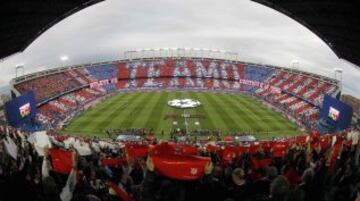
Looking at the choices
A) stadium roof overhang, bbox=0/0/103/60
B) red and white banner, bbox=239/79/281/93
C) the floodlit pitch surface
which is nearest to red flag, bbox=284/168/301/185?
stadium roof overhang, bbox=0/0/103/60

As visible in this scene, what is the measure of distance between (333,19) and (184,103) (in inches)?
1730

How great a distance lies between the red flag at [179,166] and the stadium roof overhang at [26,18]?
12565 millimetres

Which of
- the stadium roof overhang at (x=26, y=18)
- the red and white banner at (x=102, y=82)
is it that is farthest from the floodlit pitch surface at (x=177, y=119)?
the stadium roof overhang at (x=26, y=18)

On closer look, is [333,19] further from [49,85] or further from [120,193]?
[49,85]

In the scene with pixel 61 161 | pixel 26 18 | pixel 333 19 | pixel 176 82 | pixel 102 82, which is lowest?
pixel 176 82

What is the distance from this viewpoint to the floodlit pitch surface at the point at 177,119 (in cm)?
5016

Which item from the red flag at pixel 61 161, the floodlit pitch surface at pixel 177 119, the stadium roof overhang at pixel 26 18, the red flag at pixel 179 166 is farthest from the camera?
the floodlit pitch surface at pixel 177 119

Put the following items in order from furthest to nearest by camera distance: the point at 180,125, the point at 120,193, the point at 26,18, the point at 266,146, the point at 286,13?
the point at 180,125
the point at 286,13
the point at 26,18
the point at 266,146
the point at 120,193

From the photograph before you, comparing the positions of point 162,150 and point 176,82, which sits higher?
point 162,150

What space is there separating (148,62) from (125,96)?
2227 centimetres

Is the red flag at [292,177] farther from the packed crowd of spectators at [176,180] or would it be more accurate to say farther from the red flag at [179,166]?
the red flag at [179,166]

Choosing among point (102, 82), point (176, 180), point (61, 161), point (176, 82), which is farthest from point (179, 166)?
point (176, 82)

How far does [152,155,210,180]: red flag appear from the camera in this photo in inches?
287

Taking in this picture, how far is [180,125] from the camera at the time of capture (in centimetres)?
5131
